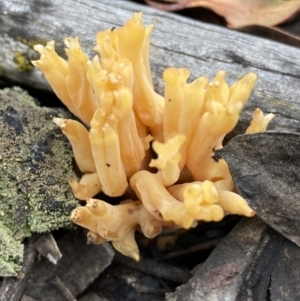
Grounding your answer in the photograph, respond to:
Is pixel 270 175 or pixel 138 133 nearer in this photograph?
pixel 270 175

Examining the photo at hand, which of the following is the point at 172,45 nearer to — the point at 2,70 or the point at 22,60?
the point at 22,60

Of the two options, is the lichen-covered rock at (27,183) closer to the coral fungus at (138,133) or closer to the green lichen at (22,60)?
the coral fungus at (138,133)

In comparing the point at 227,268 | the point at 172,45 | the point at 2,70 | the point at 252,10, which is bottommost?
the point at 227,268

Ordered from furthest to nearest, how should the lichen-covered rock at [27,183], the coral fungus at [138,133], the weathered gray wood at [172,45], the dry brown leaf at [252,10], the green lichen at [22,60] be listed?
the dry brown leaf at [252,10] → the green lichen at [22,60] → the weathered gray wood at [172,45] → the lichen-covered rock at [27,183] → the coral fungus at [138,133]

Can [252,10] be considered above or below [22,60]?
above

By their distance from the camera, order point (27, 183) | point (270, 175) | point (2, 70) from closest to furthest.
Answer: point (270, 175) → point (27, 183) → point (2, 70)

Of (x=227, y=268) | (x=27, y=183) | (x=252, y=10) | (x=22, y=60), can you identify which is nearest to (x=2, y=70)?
(x=22, y=60)

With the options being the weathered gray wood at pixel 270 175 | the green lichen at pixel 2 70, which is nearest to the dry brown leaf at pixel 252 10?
the weathered gray wood at pixel 270 175
